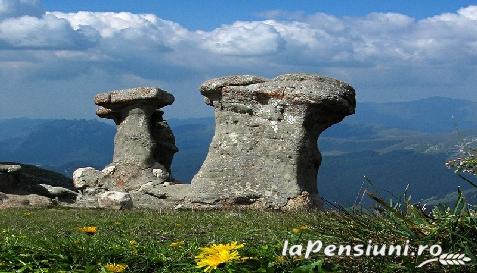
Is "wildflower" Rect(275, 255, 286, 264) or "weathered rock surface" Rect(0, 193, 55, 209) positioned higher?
"wildflower" Rect(275, 255, 286, 264)

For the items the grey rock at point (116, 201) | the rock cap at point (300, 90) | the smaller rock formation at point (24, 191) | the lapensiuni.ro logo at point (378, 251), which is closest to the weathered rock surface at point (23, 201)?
the smaller rock formation at point (24, 191)

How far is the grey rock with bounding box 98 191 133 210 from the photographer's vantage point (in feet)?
78.9

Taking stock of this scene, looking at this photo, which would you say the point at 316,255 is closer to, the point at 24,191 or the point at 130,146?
the point at 130,146

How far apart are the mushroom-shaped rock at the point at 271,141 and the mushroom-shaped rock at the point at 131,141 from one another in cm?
496

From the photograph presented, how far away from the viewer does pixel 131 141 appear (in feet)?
96.7

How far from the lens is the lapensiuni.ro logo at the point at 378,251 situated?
4352 mm

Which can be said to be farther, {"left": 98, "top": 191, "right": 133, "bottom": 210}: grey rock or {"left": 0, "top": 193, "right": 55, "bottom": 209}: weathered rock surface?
{"left": 0, "top": 193, "right": 55, "bottom": 209}: weathered rock surface

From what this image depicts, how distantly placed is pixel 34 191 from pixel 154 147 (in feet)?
19.0

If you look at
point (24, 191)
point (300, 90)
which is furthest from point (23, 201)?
point (300, 90)

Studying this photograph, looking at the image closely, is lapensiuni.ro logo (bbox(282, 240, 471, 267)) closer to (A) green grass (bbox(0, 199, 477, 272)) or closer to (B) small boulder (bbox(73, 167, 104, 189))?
(A) green grass (bbox(0, 199, 477, 272))

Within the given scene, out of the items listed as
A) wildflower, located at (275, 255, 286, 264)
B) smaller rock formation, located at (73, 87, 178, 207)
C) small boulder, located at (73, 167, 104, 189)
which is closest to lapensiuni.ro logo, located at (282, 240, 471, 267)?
wildflower, located at (275, 255, 286, 264)

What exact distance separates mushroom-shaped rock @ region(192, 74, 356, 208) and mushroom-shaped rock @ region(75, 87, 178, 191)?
496 centimetres

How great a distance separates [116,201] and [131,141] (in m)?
5.78

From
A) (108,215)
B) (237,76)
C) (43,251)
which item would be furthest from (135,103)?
(43,251)
